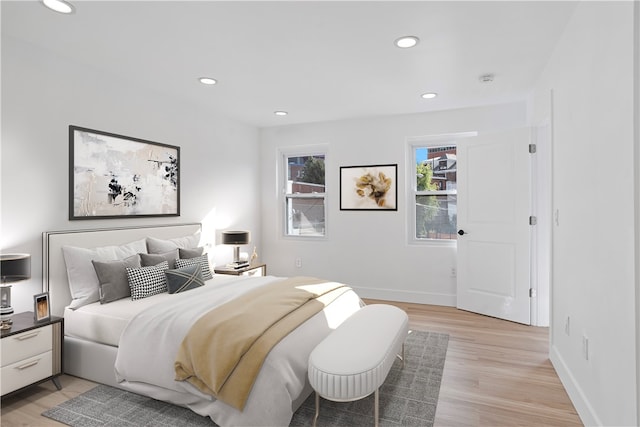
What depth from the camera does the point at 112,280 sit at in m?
2.91

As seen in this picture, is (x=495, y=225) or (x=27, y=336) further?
(x=495, y=225)

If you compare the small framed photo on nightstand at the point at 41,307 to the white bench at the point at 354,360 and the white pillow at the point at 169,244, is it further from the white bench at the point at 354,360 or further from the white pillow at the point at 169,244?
the white bench at the point at 354,360

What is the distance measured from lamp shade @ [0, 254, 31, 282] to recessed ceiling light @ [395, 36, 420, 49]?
299 cm

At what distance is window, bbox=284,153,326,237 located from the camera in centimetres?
559

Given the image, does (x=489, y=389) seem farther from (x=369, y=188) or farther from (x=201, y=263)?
(x=369, y=188)

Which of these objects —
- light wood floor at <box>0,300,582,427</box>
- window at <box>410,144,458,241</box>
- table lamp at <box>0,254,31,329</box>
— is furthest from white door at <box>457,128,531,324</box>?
table lamp at <box>0,254,31,329</box>

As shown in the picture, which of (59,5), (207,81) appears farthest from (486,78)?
(59,5)

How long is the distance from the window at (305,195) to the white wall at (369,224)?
0.16 metres

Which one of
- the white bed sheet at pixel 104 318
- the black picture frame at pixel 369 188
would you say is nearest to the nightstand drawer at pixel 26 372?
the white bed sheet at pixel 104 318

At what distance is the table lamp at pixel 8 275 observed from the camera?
94.6 inches

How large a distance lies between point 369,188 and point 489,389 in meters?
3.02

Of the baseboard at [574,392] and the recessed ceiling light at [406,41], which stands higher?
the recessed ceiling light at [406,41]

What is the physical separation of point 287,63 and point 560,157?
88.4 inches

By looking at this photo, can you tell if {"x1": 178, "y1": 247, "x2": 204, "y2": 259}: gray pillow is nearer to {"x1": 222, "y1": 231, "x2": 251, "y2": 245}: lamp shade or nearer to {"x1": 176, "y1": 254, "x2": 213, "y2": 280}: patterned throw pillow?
{"x1": 176, "y1": 254, "x2": 213, "y2": 280}: patterned throw pillow
